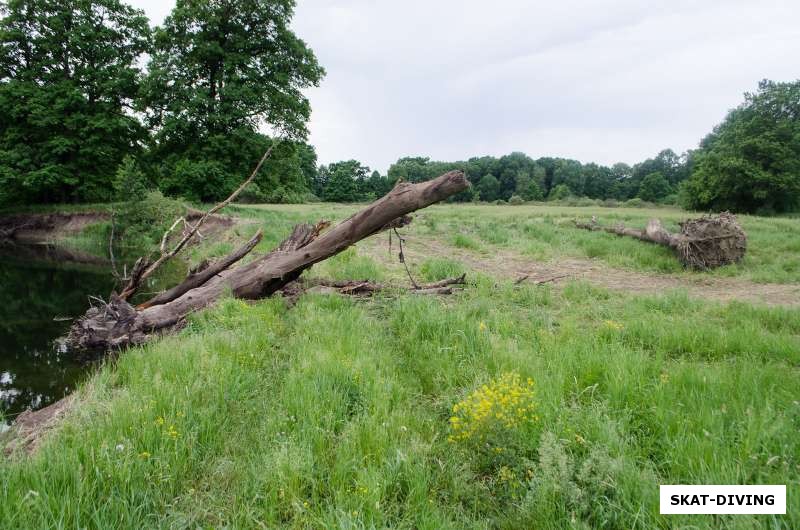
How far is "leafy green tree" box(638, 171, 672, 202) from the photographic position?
7494 cm

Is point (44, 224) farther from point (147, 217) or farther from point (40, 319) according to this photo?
point (40, 319)

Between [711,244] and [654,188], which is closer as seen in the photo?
[711,244]

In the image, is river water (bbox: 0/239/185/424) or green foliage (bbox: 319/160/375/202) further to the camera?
green foliage (bbox: 319/160/375/202)

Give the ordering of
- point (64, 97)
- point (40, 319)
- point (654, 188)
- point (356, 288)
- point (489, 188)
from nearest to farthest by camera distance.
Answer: point (356, 288) < point (40, 319) < point (64, 97) < point (654, 188) < point (489, 188)

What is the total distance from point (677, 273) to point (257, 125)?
2351cm

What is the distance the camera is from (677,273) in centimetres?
974

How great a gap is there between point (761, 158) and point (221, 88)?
44.0 m

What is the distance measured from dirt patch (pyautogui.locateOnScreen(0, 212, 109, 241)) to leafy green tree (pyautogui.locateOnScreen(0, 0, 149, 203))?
168cm

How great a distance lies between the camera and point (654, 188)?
2995 inches

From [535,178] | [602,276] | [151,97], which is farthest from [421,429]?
[535,178]

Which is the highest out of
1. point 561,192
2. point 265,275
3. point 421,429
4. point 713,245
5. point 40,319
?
point 561,192

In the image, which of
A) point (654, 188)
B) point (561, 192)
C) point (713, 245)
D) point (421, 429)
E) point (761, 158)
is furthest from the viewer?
point (561, 192)

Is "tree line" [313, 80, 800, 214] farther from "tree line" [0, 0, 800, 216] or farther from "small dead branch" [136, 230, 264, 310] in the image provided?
"tree line" [0, 0, 800, 216]

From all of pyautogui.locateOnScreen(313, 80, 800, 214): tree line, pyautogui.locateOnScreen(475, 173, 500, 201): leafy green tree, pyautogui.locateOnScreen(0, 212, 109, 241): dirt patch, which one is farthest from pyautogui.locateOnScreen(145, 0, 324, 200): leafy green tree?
pyautogui.locateOnScreen(475, 173, 500, 201): leafy green tree
